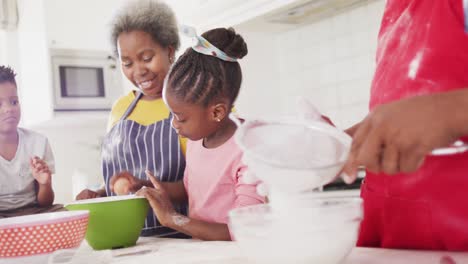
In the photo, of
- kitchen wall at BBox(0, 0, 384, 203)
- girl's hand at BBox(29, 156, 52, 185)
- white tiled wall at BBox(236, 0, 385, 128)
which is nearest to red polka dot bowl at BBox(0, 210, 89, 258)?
girl's hand at BBox(29, 156, 52, 185)

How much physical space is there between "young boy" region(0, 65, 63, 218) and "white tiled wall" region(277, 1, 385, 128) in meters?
0.86

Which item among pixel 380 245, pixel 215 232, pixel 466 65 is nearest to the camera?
pixel 466 65

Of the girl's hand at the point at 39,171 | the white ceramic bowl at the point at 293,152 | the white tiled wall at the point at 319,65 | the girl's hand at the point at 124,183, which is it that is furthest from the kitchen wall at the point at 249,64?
the white ceramic bowl at the point at 293,152

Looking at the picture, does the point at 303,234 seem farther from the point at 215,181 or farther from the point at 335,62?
the point at 335,62

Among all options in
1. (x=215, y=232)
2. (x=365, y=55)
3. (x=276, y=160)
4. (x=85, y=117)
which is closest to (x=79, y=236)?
(x=215, y=232)

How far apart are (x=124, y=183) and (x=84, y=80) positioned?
1.37 metres

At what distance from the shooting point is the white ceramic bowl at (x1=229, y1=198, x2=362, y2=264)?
0.47 m

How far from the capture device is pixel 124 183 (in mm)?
1009

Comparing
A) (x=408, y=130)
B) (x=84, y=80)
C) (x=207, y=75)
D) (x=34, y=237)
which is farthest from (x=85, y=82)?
(x=408, y=130)

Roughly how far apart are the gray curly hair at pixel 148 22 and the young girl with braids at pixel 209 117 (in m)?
0.23

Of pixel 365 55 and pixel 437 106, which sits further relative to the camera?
pixel 365 55

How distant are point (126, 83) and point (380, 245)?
171cm

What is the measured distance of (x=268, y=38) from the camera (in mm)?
1893

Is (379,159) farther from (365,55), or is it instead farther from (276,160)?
(365,55)
